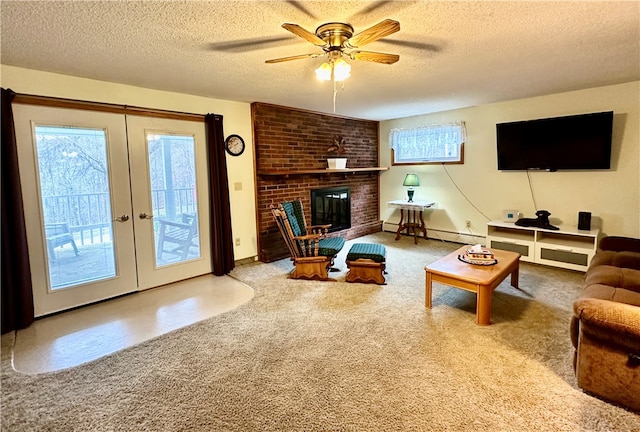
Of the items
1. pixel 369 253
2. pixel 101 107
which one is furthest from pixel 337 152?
pixel 101 107

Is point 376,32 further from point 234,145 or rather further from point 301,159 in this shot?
point 301,159

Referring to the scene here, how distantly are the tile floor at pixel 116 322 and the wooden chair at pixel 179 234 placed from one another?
43cm

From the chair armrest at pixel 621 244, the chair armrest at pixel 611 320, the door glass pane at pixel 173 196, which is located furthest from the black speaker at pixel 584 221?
the door glass pane at pixel 173 196

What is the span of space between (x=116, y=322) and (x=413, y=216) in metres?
4.93

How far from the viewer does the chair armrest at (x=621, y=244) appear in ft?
10.2

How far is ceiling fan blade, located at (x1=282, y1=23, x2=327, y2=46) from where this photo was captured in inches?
71.3

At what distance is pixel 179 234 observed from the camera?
404 centimetres

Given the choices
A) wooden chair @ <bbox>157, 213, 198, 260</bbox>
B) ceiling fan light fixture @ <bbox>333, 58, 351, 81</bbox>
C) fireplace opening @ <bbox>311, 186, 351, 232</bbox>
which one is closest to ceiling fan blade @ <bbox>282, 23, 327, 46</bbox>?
ceiling fan light fixture @ <bbox>333, 58, 351, 81</bbox>

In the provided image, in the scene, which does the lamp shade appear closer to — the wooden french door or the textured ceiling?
the textured ceiling

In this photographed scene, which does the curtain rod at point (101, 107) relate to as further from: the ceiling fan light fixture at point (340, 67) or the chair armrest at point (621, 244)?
the chair armrest at point (621, 244)

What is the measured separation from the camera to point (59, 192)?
10.1 ft

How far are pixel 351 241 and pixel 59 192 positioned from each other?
169 inches

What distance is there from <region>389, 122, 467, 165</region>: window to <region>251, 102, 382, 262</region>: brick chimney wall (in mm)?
553

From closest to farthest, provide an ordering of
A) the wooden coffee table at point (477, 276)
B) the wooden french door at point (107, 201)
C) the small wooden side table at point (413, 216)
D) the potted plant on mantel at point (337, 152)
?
the wooden coffee table at point (477, 276) → the wooden french door at point (107, 201) → the potted plant on mantel at point (337, 152) → the small wooden side table at point (413, 216)
